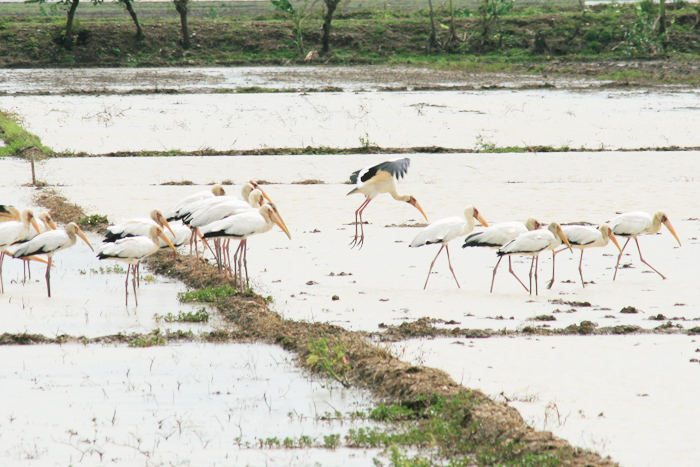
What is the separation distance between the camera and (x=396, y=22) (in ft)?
183

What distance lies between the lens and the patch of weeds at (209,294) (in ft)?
30.0

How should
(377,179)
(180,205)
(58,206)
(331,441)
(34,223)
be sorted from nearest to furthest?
(331,441), (34,223), (180,205), (377,179), (58,206)

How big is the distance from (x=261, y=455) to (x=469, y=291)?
4.91 metres

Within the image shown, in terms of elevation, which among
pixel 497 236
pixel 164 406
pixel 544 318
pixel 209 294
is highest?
pixel 497 236

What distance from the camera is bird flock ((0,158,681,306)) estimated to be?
925cm

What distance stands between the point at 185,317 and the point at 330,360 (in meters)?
2.21

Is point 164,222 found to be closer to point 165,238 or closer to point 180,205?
point 165,238

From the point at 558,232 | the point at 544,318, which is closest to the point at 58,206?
the point at 558,232

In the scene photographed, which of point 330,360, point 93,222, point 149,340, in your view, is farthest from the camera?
point 93,222

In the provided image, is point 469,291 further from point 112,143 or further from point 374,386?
point 112,143

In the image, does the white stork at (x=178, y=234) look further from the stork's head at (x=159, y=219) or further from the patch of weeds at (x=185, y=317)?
the patch of weeds at (x=185, y=317)

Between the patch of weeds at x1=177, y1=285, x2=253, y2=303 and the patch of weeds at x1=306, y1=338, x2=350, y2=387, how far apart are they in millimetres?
2432

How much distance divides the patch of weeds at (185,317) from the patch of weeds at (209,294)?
555 millimetres

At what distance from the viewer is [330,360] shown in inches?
268
